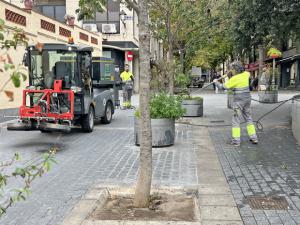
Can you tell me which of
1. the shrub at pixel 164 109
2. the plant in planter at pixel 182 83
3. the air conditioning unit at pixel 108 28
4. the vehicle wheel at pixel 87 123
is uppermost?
the air conditioning unit at pixel 108 28

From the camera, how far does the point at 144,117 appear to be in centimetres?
489

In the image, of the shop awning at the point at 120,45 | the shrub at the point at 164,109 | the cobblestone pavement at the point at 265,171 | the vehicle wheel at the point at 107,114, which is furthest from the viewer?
the shop awning at the point at 120,45

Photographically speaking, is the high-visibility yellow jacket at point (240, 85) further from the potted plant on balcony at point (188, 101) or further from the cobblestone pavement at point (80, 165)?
the potted plant on balcony at point (188, 101)

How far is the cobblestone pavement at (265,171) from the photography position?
4410mm

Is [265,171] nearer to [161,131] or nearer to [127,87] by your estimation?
[161,131]

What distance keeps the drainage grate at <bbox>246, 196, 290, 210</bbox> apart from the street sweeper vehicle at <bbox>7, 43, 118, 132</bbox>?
5.44 meters

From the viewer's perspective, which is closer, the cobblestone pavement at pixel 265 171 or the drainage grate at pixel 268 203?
the cobblestone pavement at pixel 265 171

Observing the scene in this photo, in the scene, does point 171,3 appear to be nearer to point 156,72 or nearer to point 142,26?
point 156,72

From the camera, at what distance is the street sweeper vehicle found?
31.3ft

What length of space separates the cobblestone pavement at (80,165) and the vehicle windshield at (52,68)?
1350 mm

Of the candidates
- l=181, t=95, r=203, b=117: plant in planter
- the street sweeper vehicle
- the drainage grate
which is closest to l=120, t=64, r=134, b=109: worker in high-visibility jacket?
l=181, t=95, r=203, b=117: plant in planter

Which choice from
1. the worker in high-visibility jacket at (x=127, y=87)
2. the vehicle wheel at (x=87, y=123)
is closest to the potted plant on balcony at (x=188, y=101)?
the vehicle wheel at (x=87, y=123)

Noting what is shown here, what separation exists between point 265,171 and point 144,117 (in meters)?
2.44

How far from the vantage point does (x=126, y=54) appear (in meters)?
30.7
